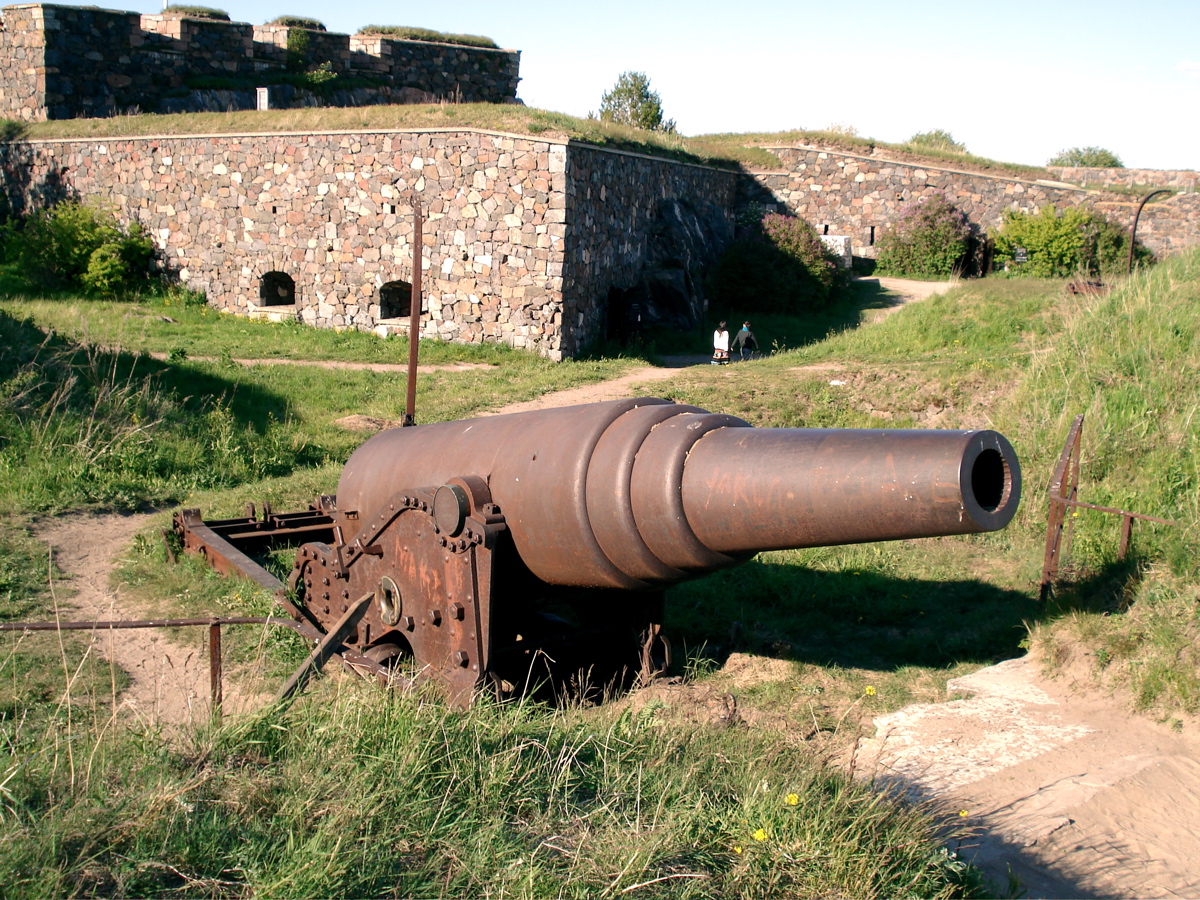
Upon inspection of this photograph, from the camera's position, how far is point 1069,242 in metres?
21.0

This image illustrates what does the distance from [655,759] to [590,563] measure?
762mm

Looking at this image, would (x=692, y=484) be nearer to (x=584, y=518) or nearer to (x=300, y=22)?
(x=584, y=518)

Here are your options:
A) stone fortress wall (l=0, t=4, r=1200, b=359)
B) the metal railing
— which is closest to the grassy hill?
stone fortress wall (l=0, t=4, r=1200, b=359)

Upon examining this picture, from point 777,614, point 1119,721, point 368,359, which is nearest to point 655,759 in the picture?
point 1119,721

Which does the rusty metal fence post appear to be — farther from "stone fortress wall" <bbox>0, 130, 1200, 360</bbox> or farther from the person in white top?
"stone fortress wall" <bbox>0, 130, 1200, 360</bbox>

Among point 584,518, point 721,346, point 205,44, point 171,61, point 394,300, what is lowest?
point 584,518

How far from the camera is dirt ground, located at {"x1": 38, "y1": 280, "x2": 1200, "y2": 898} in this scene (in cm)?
332

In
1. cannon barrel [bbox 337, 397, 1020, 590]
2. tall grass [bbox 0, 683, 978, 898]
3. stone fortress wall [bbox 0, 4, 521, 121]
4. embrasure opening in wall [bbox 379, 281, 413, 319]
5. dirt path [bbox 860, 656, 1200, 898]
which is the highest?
stone fortress wall [bbox 0, 4, 521, 121]

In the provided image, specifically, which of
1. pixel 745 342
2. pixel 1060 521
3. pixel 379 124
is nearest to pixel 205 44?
pixel 379 124

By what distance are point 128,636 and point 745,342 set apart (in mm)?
11517

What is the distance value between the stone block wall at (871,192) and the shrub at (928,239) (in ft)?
1.26

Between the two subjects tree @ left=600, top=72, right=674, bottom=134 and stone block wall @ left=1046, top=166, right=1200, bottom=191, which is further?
tree @ left=600, top=72, right=674, bottom=134

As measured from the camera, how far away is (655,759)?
10.5ft

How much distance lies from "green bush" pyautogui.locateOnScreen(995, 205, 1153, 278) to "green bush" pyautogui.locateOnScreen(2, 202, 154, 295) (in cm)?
1756
